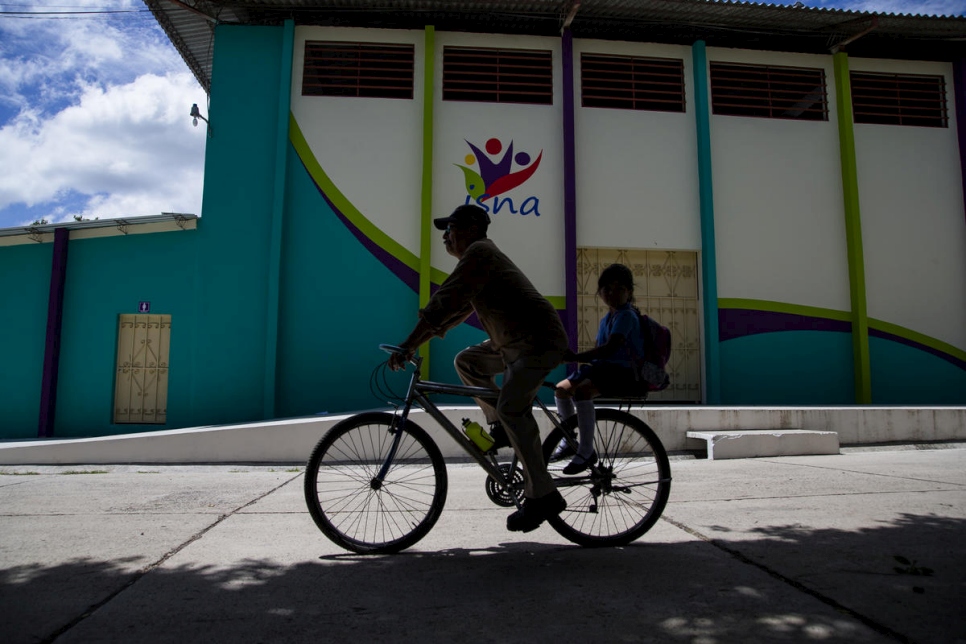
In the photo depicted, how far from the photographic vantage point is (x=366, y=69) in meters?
10.3

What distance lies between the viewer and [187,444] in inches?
282

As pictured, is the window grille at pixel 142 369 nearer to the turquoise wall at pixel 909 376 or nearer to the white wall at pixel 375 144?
the white wall at pixel 375 144

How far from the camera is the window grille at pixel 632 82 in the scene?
10570 mm

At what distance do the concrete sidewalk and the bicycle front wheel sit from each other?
128mm

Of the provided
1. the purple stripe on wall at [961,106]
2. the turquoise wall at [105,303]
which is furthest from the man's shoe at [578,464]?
the purple stripe on wall at [961,106]

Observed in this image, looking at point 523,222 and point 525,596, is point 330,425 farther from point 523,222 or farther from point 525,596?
point 525,596

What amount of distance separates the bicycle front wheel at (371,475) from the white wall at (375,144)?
23.2 ft

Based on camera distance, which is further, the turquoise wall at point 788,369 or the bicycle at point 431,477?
the turquoise wall at point 788,369

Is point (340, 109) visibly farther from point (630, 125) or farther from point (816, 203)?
point (816, 203)

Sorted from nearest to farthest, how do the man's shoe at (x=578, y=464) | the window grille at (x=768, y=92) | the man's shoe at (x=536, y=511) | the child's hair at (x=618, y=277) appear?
the man's shoe at (x=536, y=511) → the man's shoe at (x=578, y=464) → the child's hair at (x=618, y=277) → the window grille at (x=768, y=92)

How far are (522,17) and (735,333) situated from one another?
625cm

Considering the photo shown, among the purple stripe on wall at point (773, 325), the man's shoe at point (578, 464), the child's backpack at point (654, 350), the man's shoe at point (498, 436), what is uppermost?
the purple stripe on wall at point (773, 325)

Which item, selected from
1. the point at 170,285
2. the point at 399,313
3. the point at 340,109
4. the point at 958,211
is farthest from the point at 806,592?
the point at 958,211

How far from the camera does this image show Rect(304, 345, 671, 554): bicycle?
9.68 ft
